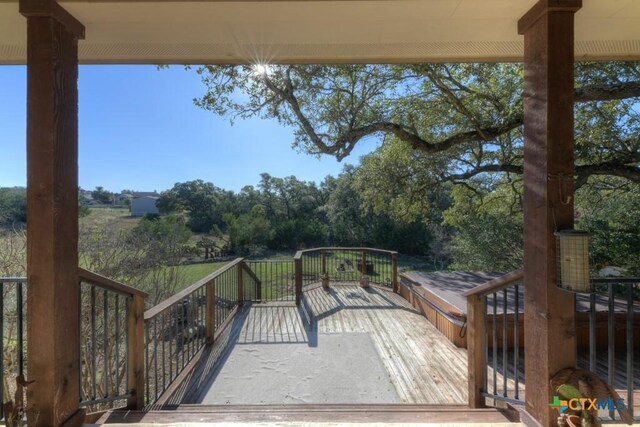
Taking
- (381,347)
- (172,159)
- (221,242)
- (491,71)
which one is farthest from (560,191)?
(172,159)

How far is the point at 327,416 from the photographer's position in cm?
199

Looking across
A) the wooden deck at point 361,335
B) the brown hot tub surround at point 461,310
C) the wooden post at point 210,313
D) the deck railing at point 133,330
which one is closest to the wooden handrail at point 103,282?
the deck railing at point 133,330

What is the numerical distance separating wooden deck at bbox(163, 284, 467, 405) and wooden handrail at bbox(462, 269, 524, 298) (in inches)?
41.5

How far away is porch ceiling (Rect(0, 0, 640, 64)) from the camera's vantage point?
1.76 m

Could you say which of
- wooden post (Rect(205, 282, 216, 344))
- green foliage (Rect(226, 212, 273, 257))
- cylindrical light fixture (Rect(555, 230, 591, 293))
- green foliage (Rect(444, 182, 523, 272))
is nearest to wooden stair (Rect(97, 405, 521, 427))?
cylindrical light fixture (Rect(555, 230, 591, 293))

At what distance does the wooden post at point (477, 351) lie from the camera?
7.34ft

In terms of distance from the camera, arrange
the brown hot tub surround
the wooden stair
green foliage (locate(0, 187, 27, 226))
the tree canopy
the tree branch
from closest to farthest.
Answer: the wooden stair
the brown hot tub surround
the tree branch
the tree canopy
green foliage (locate(0, 187, 27, 226))

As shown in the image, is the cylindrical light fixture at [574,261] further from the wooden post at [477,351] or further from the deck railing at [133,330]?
the deck railing at [133,330]

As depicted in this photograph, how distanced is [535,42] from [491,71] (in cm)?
494

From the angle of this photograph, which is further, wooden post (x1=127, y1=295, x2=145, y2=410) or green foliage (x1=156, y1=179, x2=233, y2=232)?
green foliage (x1=156, y1=179, x2=233, y2=232)

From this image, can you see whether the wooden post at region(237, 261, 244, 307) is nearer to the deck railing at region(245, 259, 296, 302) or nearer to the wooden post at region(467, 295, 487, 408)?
the deck railing at region(245, 259, 296, 302)

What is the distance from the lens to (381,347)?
12.2 feet

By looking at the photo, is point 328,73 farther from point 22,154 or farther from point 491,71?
point 22,154

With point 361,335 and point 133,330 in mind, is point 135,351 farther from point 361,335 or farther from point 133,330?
point 361,335
